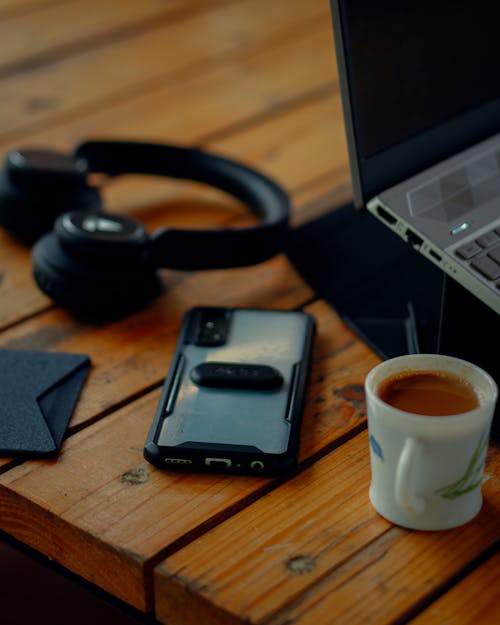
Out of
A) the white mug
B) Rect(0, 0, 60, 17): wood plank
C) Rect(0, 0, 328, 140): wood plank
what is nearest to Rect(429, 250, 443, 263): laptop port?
the white mug

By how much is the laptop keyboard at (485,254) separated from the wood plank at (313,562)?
0.15m

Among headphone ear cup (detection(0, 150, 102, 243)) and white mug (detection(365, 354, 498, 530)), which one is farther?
headphone ear cup (detection(0, 150, 102, 243))

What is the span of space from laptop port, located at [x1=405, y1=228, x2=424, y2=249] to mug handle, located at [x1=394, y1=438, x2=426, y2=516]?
0.21m

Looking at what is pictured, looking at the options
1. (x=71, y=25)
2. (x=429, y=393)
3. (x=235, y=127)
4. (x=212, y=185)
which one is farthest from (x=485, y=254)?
(x=71, y=25)

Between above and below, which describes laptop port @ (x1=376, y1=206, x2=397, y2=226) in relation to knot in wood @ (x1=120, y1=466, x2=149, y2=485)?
above

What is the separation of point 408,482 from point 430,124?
1.17 ft

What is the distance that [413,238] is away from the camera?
2.57 feet

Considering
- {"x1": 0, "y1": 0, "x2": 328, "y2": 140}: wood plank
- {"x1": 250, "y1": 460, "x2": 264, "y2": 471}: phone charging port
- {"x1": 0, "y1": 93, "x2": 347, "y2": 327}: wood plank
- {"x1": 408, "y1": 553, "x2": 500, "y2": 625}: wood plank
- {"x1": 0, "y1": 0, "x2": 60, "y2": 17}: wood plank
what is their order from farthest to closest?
{"x1": 0, "y1": 0, "x2": 60, "y2": 17}: wood plank → {"x1": 0, "y1": 0, "x2": 328, "y2": 140}: wood plank → {"x1": 0, "y1": 93, "x2": 347, "y2": 327}: wood plank → {"x1": 250, "y1": 460, "x2": 264, "y2": 471}: phone charging port → {"x1": 408, "y1": 553, "x2": 500, "y2": 625}: wood plank

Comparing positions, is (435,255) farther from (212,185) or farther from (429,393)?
(212,185)

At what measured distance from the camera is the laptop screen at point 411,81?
31.1 inches

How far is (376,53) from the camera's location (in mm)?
803

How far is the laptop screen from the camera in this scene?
0.79 meters

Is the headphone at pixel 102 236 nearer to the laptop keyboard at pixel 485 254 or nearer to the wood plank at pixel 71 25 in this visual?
the laptop keyboard at pixel 485 254

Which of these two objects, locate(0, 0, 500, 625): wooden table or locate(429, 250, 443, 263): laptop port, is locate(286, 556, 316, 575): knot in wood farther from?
locate(429, 250, 443, 263): laptop port
